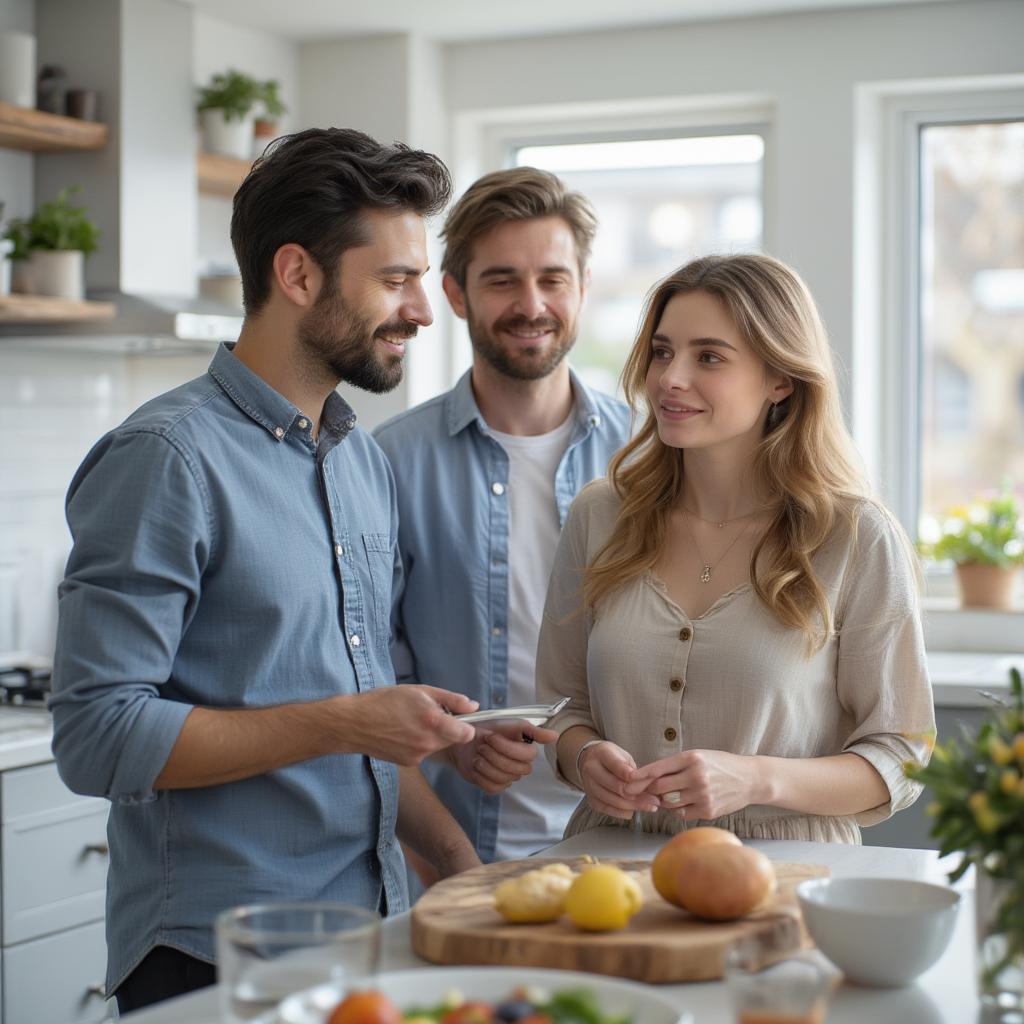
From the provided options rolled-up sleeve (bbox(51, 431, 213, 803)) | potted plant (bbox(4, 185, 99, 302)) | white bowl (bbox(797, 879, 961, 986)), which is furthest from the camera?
potted plant (bbox(4, 185, 99, 302))

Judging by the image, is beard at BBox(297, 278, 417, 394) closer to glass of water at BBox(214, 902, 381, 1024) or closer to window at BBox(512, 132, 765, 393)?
glass of water at BBox(214, 902, 381, 1024)

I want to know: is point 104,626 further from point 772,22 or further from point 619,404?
point 772,22

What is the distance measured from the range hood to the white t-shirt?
4.08 feet

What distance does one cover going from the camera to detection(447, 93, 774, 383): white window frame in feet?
14.0

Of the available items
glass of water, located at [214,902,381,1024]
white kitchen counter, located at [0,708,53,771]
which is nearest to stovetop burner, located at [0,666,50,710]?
white kitchen counter, located at [0,708,53,771]

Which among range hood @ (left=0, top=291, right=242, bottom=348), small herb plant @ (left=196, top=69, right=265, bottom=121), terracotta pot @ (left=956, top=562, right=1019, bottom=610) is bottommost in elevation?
Result: terracotta pot @ (left=956, top=562, right=1019, bottom=610)

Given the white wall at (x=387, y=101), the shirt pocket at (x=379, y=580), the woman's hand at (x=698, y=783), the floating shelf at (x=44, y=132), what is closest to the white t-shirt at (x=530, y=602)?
the shirt pocket at (x=379, y=580)

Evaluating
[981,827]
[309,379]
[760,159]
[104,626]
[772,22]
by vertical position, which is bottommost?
[981,827]

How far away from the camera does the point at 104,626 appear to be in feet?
5.28

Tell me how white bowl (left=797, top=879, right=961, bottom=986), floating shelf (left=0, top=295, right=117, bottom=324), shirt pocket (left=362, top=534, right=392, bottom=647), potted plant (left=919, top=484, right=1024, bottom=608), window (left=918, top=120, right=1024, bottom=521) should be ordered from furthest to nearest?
window (left=918, top=120, right=1024, bottom=521)
potted plant (left=919, top=484, right=1024, bottom=608)
floating shelf (left=0, top=295, right=117, bottom=324)
shirt pocket (left=362, top=534, right=392, bottom=647)
white bowl (left=797, top=879, right=961, bottom=986)

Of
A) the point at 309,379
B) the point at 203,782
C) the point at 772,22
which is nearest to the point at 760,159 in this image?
the point at 772,22

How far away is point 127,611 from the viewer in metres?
1.61

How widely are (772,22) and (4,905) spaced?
305 cm

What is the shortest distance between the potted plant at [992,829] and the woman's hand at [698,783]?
0.45 m
